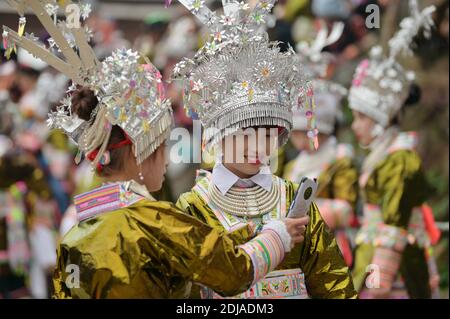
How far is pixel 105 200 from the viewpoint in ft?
10.7

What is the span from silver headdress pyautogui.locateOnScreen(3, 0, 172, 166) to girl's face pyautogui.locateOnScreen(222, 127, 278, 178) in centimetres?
37

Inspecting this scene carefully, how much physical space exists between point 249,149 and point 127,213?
2.09 ft

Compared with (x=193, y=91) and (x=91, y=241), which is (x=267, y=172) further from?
(x=91, y=241)

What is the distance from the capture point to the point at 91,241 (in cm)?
320

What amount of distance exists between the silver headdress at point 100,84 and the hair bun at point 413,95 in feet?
13.4

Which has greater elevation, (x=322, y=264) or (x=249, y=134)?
(x=249, y=134)

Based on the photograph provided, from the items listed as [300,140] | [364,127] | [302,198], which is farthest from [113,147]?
[300,140]

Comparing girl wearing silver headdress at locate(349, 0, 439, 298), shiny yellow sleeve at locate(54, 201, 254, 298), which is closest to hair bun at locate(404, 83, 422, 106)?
girl wearing silver headdress at locate(349, 0, 439, 298)

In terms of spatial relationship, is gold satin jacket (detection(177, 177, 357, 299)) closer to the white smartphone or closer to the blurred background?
the white smartphone

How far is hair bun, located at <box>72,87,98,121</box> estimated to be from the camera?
3.35 meters

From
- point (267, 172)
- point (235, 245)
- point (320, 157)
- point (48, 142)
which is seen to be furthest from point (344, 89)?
point (235, 245)

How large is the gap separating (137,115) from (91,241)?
42 cm

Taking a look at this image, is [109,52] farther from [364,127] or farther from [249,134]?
[249,134]

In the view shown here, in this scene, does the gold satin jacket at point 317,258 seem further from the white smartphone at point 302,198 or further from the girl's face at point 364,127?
the girl's face at point 364,127
